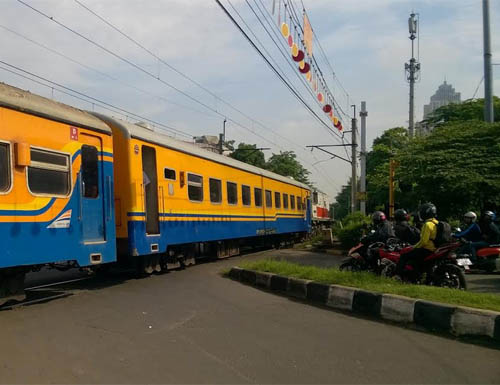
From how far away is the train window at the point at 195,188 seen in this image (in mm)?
11445

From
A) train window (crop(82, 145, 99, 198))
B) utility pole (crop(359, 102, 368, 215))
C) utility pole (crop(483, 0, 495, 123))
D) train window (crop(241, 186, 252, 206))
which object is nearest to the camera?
train window (crop(82, 145, 99, 198))

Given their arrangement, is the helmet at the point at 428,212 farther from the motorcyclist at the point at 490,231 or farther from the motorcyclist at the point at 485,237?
the motorcyclist at the point at 490,231

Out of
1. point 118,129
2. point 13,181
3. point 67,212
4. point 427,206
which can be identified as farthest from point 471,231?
point 13,181

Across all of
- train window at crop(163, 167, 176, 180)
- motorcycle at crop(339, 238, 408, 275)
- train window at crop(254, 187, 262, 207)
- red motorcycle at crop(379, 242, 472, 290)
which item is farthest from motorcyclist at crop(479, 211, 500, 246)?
train window at crop(254, 187, 262, 207)

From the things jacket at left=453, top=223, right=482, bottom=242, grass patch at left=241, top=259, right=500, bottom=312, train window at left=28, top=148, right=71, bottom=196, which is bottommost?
grass patch at left=241, top=259, right=500, bottom=312

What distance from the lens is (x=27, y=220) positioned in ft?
20.8

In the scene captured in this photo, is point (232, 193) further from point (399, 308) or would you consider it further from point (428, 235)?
point (399, 308)

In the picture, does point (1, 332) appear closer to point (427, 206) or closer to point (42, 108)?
point (42, 108)

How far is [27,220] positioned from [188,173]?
17.4 feet

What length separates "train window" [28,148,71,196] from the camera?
6508mm

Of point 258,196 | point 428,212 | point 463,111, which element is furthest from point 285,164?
point 428,212

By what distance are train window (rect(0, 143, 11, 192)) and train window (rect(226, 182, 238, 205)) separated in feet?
27.4

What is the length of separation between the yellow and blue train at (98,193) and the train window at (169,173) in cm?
2

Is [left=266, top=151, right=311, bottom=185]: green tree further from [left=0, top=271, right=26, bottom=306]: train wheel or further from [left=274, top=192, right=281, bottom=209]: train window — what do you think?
[left=0, top=271, right=26, bottom=306]: train wheel
